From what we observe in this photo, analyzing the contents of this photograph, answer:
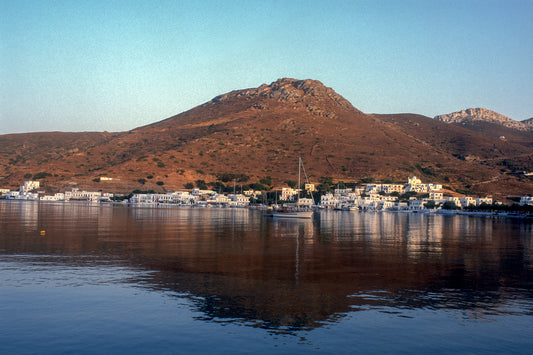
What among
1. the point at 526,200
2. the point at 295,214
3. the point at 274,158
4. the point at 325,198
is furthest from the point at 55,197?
the point at 526,200

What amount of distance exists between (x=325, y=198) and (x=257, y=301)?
4754 inches

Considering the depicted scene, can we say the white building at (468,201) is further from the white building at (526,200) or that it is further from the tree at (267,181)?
the tree at (267,181)

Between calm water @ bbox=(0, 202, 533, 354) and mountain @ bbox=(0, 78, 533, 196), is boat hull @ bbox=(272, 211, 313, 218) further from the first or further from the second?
mountain @ bbox=(0, 78, 533, 196)

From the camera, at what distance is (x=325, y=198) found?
135250 millimetres

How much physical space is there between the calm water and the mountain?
11525 centimetres

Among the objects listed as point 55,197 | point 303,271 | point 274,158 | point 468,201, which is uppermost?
point 274,158

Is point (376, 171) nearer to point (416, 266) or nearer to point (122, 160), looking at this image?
point (122, 160)

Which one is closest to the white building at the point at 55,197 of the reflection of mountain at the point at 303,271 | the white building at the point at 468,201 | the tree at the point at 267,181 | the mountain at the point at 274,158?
the mountain at the point at 274,158

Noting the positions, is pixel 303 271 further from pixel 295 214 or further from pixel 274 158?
pixel 274 158

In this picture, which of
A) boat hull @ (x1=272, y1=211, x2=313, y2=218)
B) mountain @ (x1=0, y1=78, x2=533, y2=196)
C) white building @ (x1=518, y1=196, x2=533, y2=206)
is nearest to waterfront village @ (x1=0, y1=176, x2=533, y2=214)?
white building @ (x1=518, y1=196, x2=533, y2=206)

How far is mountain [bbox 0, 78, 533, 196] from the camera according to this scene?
144875 millimetres

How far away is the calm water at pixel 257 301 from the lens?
1202 centimetres

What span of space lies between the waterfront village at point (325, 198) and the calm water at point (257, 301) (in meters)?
101

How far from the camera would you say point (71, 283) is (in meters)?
18.4
